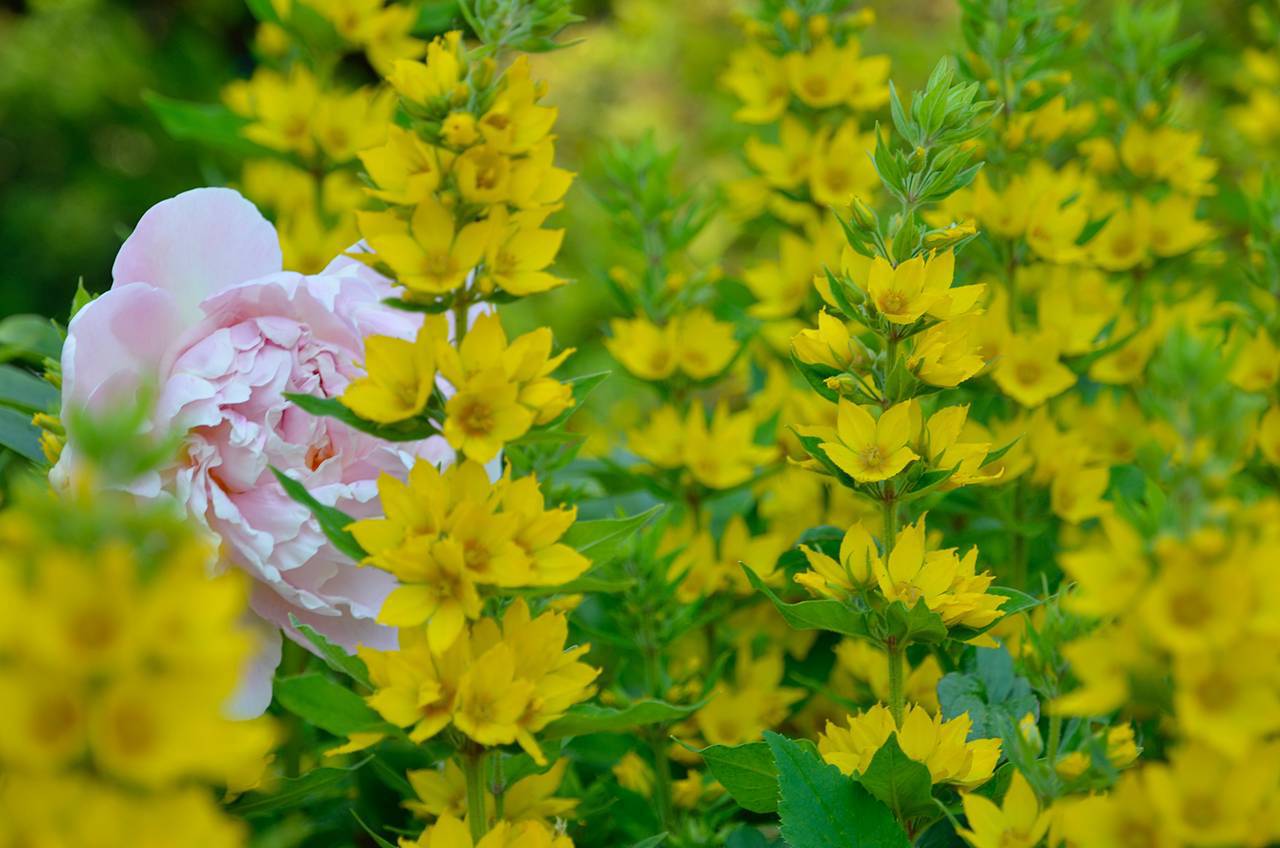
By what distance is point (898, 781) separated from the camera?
488 mm

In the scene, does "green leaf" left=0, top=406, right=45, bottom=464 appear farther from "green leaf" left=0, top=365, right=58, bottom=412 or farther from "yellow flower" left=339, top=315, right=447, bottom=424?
"yellow flower" left=339, top=315, right=447, bottom=424

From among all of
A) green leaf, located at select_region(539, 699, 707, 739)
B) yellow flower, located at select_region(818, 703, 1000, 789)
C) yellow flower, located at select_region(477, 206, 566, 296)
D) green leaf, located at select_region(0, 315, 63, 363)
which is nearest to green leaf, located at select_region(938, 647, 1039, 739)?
yellow flower, located at select_region(818, 703, 1000, 789)

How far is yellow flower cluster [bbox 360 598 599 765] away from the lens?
437 millimetres

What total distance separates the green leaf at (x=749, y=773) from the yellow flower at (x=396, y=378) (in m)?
0.18

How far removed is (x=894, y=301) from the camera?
501mm

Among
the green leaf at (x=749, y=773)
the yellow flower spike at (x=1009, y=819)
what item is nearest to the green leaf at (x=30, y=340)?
the green leaf at (x=749, y=773)

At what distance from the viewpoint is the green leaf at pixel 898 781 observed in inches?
18.9

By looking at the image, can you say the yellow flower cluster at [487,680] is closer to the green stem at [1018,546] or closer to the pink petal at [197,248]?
the pink petal at [197,248]

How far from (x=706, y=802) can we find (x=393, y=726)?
24cm

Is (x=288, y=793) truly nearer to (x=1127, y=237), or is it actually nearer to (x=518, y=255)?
(x=518, y=255)

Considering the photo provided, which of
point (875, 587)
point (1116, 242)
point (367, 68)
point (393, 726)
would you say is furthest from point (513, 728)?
point (367, 68)

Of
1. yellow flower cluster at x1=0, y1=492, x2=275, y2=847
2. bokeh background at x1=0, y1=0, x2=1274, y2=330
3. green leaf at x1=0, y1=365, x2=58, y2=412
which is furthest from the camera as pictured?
bokeh background at x1=0, y1=0, x2=1274, y2=330

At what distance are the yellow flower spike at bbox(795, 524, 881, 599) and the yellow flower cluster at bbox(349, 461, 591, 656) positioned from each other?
113 mm

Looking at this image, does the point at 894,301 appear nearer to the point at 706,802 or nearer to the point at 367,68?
the point at 706,802
